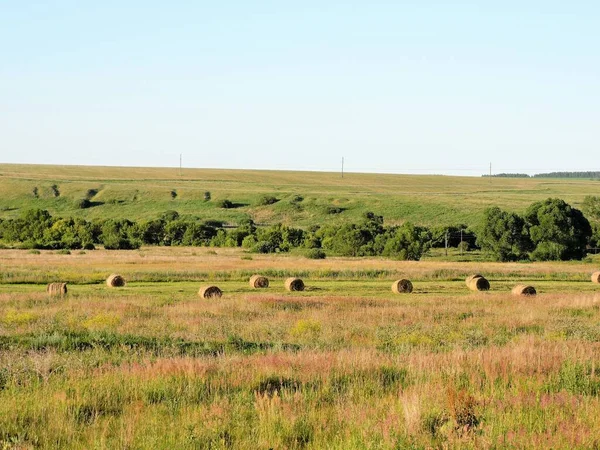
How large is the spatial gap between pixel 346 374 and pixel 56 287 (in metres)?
24.4

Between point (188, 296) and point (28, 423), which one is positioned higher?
point (28, 423)

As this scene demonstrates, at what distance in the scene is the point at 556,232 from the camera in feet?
239

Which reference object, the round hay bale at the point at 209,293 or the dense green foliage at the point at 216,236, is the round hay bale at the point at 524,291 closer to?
the round hay bale at the point at 209,293

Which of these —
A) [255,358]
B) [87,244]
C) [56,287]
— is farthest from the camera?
[87,244]

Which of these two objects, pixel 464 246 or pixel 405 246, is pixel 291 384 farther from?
pixel 464 246

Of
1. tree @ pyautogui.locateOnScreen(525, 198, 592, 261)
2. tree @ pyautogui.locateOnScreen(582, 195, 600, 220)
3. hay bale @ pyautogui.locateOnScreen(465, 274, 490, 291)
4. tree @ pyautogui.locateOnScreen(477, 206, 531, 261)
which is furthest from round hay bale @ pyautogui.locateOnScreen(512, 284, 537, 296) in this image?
tree @ pyautogui.locateOnScreen(582, 195, 600, 220)

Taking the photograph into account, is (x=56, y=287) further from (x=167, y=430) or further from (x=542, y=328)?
(x=167, y=430)

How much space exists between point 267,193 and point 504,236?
93.0 meters

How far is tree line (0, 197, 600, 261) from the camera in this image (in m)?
73.4

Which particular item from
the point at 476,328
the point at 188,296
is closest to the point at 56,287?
the point at 188,296

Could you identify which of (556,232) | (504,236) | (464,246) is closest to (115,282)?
(504,236)

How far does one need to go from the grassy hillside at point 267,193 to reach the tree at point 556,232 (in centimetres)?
4216

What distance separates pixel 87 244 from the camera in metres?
85.9

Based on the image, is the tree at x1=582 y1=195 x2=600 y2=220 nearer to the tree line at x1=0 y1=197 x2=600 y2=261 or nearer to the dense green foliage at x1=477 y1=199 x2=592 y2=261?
the tree line at x1=0 y1=197 x2=600 y2=261
